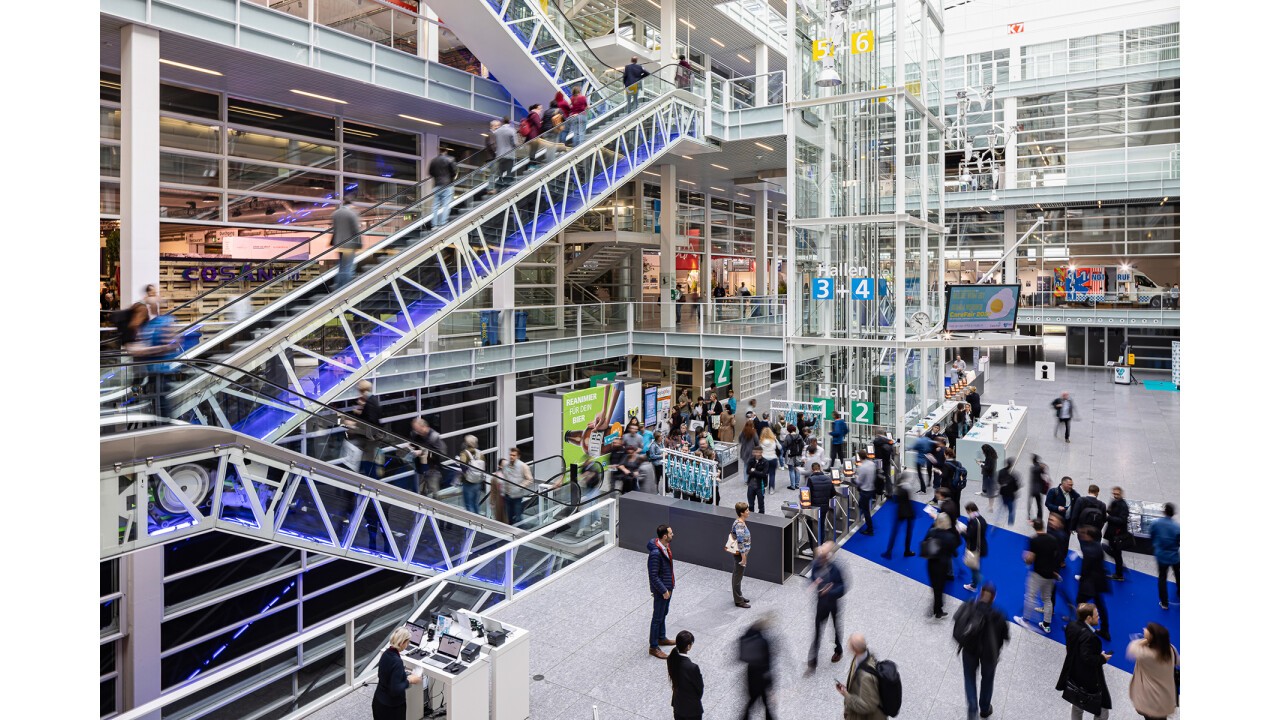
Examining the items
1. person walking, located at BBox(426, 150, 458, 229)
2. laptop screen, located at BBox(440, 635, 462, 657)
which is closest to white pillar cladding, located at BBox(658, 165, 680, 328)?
person walking, located at BBox(426, 150, 458, 229)

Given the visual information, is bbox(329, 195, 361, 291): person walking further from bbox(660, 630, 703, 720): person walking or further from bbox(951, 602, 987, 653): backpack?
bbox(951, 602, 987, 653): backpack

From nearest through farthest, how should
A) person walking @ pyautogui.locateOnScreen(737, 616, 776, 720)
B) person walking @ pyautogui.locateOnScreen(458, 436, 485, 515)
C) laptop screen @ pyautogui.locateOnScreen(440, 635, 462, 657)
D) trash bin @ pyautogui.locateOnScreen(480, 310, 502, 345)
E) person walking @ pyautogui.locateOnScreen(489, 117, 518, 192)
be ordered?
person walking @ pyautogui.locateOnScreen(737, 616, 776, 720)
laptop screen @ pyautogui.locateOnScreen(440, 635, 462, 657)
person walking @ pyautogui.locateOnScreen(458, 436, 485, 515)
person walking @ pyautogui.locateOnScreen(489, 117, 518, 192)
trash bin @ pyautogui.locateOnScreen(480, 310, 502, 345)

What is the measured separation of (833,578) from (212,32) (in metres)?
13.7

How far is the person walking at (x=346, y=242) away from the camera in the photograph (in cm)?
1153

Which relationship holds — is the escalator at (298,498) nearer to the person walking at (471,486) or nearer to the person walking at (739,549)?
the person walking at (471,486)

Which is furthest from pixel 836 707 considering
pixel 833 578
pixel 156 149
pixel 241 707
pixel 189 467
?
pixel 156 149

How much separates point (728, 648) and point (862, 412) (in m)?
12.7

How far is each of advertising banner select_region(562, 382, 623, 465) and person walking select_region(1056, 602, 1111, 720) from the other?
1322cm

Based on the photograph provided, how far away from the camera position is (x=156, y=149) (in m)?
13.1

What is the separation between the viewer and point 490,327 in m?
19.7

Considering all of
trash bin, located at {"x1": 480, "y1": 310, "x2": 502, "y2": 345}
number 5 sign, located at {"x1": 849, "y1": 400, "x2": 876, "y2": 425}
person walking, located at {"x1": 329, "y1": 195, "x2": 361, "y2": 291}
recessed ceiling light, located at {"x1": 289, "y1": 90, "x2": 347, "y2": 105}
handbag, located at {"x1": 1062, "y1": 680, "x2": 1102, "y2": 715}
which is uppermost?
recessed ceiling light, located at {"x1": 289, "y1": 90, "x2": 347, "y2": 105}

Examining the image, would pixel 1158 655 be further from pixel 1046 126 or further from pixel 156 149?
pixel 1046 126

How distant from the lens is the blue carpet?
1053cm

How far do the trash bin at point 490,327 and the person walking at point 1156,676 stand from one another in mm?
15474
